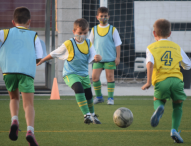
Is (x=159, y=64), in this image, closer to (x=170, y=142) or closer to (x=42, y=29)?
(x=170, y=142)

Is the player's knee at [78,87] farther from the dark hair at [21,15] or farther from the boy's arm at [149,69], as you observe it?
the dark hair at [21,15]

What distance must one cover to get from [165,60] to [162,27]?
0.38 meters

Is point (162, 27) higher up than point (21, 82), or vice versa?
point (162, 27)

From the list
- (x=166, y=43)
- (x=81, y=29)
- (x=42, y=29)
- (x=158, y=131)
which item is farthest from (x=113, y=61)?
(x=42, y=29)

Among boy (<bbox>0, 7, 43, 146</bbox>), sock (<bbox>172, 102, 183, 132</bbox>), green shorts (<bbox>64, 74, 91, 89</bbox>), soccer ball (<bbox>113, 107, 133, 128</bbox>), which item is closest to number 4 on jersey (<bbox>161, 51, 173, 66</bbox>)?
sock (<bbox>172, 102, 183, 132</bbox>)

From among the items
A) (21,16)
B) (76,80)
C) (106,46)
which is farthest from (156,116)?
(106,46)

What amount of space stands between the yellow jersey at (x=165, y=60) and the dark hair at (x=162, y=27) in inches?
5.9

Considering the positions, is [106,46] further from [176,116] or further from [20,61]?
[20,61]

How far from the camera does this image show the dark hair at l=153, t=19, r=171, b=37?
3902mm

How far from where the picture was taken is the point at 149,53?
383cm

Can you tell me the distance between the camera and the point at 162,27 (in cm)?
392

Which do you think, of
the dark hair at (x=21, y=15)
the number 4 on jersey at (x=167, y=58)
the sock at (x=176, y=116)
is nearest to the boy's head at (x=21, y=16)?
the dark hair at (x=21, y=15)

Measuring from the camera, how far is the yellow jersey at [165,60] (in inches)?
150

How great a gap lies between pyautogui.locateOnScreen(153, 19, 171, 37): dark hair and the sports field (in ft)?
3.90
